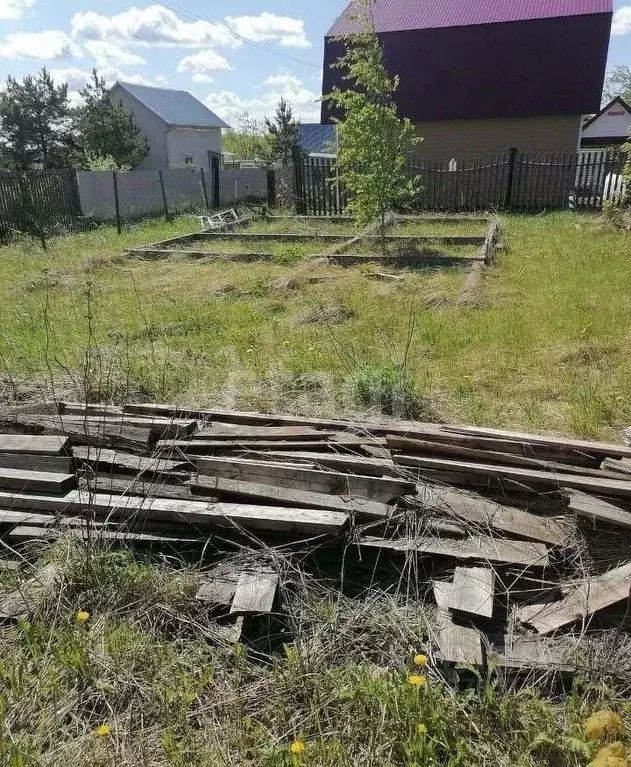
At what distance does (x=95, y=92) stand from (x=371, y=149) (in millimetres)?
24016

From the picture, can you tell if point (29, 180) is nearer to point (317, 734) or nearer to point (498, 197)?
point (498, 197)

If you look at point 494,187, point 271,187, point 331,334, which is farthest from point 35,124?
point 331,334

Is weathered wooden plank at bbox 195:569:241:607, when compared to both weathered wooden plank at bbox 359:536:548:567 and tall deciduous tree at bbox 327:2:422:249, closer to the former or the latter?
weathered wooden plank at bbox 359:536:548:567

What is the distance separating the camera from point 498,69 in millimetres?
22172

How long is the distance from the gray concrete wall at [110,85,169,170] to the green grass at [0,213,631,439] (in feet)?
95.9

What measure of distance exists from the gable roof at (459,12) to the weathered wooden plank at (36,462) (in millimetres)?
21430

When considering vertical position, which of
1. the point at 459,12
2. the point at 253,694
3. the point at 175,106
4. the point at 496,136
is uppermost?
the point at 459,12

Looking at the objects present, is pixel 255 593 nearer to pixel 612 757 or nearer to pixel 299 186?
pixel 612 757

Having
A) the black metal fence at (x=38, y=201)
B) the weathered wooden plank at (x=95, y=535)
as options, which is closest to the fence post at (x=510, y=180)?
the black metal fence at (x=38, y=201)

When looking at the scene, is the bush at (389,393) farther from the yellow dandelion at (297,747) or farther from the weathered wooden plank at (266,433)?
the yellow dandelion at (297,747)

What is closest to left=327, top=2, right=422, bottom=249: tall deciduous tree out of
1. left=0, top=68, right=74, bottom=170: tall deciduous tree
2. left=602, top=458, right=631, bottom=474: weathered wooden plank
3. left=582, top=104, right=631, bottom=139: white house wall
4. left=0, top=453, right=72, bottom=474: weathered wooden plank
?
left=602, top=458, right=631, bottom=474: weathered wooden plank

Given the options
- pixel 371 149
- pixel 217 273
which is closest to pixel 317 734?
pixel 217 273

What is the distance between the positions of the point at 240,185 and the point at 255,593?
82.9 ft

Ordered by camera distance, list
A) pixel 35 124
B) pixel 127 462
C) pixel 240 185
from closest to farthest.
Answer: pixel 127 462 < pixel 240 185 < pixel 35 124
